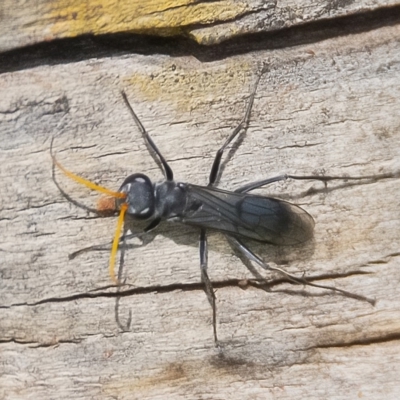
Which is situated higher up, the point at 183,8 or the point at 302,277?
the point at 183,8

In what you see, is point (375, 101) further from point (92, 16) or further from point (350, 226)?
point (92, 16)

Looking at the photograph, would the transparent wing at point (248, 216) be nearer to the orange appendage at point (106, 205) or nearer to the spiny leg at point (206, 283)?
the spiny leg at point (206, 283)

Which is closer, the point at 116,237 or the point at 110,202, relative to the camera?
the point at 116,237

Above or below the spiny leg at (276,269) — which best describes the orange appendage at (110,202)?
above

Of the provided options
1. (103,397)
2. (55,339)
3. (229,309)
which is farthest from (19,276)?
(229,309)

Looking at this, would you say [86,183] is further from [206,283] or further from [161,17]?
[161,17]

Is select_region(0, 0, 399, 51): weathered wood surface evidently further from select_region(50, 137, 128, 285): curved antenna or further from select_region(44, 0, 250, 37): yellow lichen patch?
select_region(50, 137, 128, 285): curved antenna

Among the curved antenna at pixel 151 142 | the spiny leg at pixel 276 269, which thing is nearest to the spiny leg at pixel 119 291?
the curved antenna at pixel 151 142

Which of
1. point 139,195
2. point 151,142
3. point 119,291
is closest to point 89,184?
point 139,195
